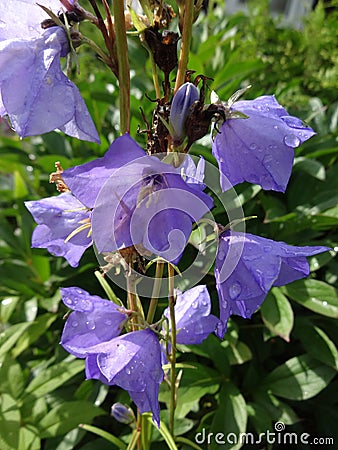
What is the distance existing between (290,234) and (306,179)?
0.67 ft

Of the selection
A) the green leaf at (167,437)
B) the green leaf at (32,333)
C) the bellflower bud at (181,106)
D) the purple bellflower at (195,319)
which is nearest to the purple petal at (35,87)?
the bellflower bud at (181,106)

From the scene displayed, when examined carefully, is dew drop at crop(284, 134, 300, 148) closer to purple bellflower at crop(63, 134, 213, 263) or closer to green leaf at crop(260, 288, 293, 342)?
purple bellflower at crop(63, 134, 213, 263)

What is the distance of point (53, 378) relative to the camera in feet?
3.33

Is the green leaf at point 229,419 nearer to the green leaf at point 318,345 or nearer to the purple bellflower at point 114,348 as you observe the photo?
A: the green leaf at point 318,345

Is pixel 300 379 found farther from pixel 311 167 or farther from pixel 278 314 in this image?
pixel 311 167

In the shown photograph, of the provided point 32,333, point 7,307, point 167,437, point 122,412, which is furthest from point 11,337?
point 167,437

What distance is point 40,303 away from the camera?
1200 mm

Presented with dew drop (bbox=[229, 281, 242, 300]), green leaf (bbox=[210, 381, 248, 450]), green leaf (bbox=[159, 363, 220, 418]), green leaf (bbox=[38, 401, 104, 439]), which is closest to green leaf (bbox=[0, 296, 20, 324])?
green leaf (bbox=[38, 401, 104, 439])

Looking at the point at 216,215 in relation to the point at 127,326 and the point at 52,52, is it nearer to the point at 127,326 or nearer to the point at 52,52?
the point at 127,326

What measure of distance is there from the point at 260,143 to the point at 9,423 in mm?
704

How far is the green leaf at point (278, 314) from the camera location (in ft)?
3.22

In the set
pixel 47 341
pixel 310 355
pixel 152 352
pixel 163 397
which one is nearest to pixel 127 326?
pixel 152 352

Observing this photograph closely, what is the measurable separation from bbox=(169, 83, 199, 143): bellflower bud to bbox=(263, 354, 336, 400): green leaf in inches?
27.4

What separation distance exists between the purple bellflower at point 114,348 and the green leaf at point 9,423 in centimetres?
32
